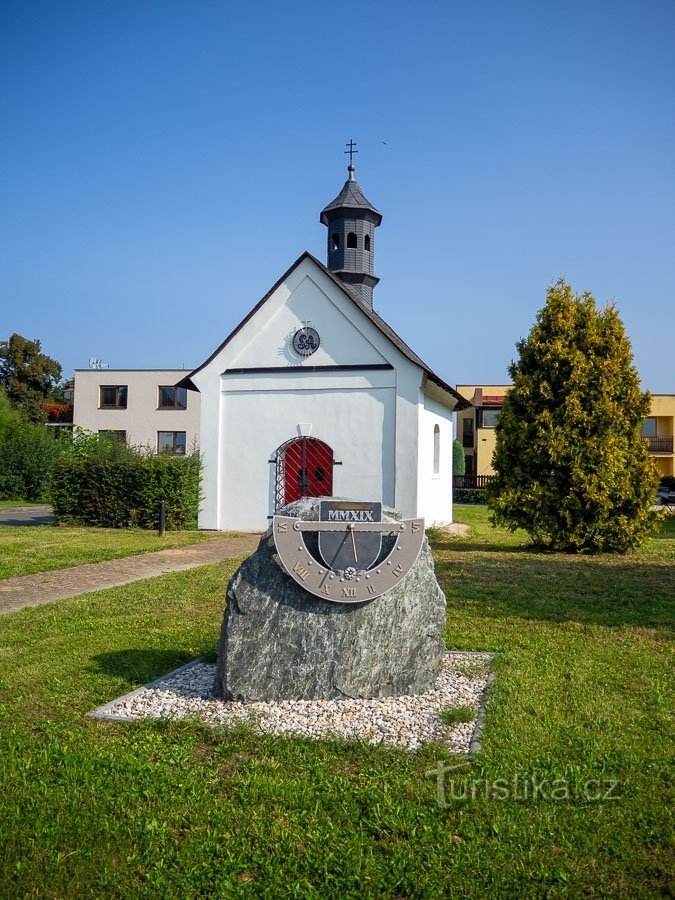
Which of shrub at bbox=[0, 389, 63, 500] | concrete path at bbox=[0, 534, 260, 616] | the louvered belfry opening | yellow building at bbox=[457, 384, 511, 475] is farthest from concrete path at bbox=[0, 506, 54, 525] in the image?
yellow building at bbox=[457, 384, 511, 475]

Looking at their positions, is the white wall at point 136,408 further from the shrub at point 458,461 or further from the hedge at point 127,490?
the hedge at point 127,490

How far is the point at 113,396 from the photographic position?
41625mm

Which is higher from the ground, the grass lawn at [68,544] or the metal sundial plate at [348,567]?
the metal sundial plate at [348,567]

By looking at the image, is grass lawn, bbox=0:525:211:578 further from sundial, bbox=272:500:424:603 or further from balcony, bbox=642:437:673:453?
balcony, bbox=642:437:673:453

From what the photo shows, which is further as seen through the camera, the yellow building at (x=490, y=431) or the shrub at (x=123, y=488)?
the yellow building at (x=490, y=431)

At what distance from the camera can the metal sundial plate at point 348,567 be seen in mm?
5031

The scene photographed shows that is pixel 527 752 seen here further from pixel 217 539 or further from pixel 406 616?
pixel 217 539

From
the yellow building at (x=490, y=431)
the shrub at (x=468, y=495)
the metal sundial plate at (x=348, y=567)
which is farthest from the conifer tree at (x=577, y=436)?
the yellow building at (x=490, y=431)

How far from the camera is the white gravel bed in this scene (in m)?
4.59

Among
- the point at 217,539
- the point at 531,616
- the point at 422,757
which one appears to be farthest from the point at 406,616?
the point at 217,539

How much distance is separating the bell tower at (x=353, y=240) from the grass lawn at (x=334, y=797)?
15.1 m

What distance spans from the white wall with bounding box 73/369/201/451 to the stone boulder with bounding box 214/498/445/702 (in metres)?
36.1

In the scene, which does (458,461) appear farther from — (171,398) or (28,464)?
(28,464)

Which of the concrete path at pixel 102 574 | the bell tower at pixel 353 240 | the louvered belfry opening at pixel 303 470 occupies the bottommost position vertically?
the concrete path at pixel 102 574
